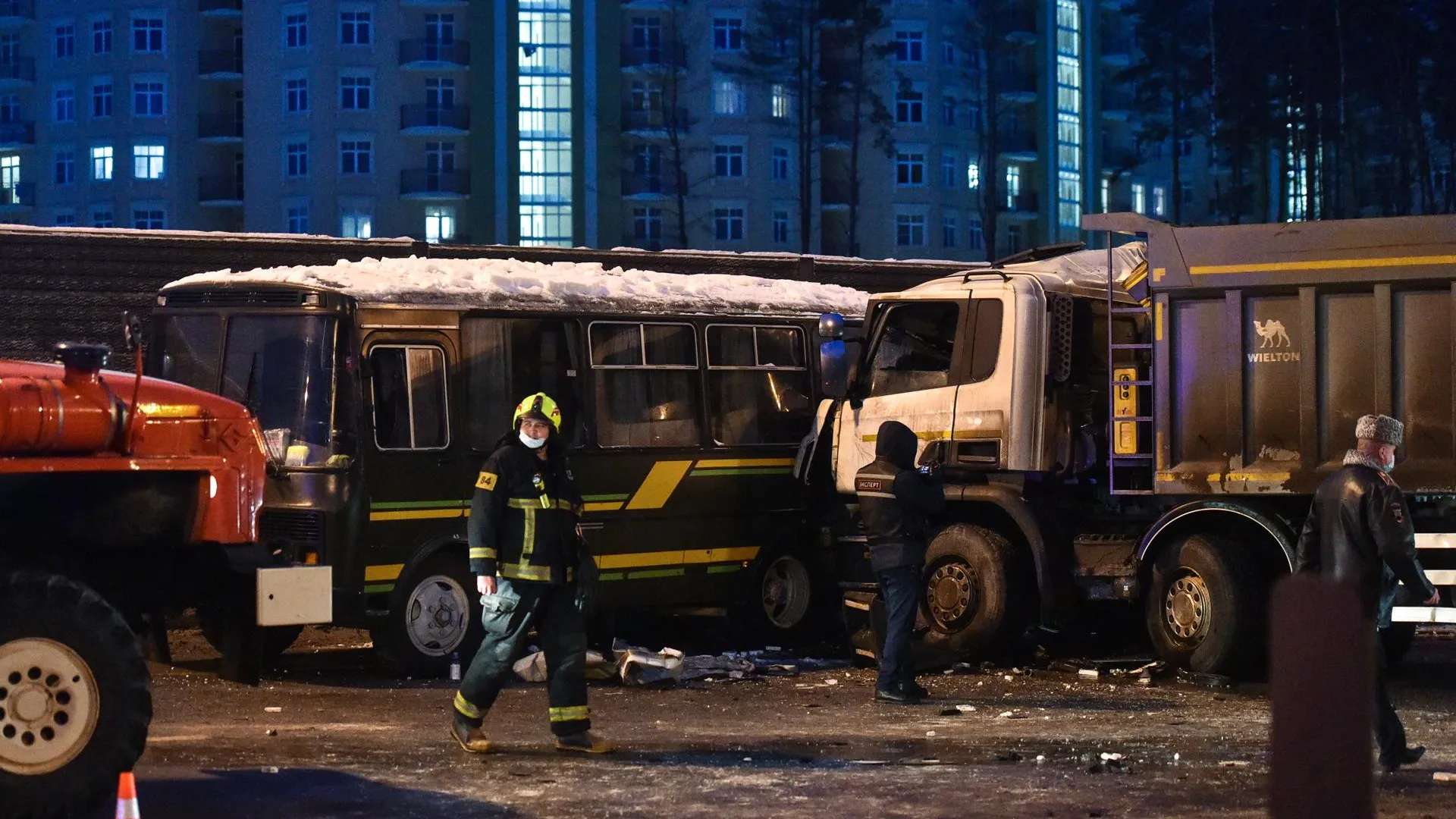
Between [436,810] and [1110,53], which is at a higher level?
[1110,53]

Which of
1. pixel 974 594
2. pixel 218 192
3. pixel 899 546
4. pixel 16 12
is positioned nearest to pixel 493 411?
pixel 899 546

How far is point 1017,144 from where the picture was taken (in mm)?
76250

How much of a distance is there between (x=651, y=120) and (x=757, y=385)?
5481 centimetres

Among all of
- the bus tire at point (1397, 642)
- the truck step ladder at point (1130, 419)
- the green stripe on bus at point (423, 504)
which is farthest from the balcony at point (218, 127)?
the bus tire at point (1397, 642)

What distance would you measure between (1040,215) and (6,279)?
63.3 metres

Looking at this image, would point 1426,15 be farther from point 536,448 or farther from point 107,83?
point 536,448

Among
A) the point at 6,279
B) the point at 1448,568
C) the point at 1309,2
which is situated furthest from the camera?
the point at 1309,2

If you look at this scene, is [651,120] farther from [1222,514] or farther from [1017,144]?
[1222,514]

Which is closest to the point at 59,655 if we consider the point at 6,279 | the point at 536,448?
the point at 536,448

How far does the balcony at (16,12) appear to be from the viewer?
2936 inches

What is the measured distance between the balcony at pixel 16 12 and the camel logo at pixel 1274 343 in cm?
6914

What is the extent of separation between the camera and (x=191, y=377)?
1409 centimetres

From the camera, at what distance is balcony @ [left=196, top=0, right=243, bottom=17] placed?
7250 centimetres

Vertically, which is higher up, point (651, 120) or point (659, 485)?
point (651, 120)
